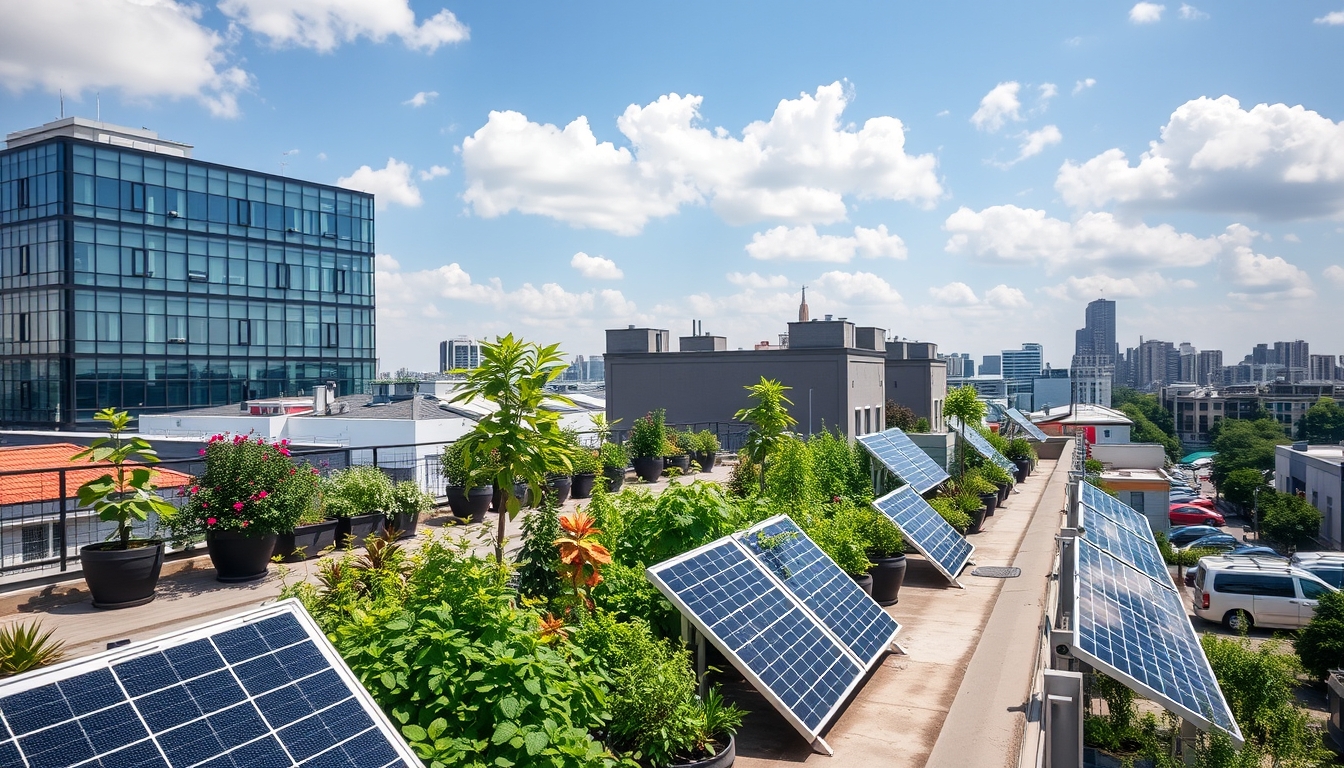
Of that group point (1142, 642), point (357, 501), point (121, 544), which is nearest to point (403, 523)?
point (357, 501)

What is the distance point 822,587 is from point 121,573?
678 centimetres

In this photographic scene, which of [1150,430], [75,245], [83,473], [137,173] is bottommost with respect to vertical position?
[1150,430]

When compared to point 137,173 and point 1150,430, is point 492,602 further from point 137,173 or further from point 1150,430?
point 1150,430

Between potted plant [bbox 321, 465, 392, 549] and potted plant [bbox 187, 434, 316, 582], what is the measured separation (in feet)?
4.73

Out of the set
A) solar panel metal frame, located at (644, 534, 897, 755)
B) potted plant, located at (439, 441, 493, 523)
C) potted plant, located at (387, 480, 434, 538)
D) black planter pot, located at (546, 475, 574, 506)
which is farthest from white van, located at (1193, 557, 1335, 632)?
potted plant, located at (387, 480, 434, 538)

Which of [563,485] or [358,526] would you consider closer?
[358,526]

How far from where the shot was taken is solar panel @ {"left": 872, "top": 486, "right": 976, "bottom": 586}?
37.0ft

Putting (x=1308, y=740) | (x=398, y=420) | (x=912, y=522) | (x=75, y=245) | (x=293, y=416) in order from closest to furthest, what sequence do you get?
(x=1308, y=740) < (x=912, y=522) < (x=398, y=420) < (x=293, y=416) < (x=75, y=245)

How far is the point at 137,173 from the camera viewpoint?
5209 cm

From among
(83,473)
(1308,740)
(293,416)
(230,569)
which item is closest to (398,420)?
(293,416)

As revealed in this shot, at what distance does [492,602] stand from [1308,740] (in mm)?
11495

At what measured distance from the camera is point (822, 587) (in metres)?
8.07

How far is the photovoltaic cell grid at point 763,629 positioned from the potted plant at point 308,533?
5361 millimetres

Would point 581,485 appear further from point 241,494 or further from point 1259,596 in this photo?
point 1259,596
